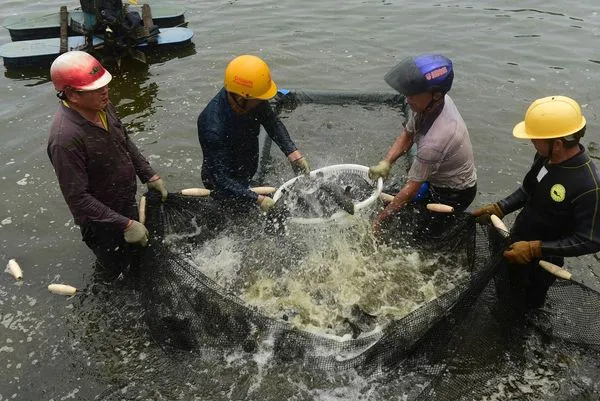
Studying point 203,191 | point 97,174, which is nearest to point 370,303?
point 203,191

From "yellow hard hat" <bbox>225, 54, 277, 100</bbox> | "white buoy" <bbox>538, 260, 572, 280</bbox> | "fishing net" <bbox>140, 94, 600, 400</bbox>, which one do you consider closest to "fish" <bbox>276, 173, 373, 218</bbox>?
"fishing net" <bbox>140, 94, 600, 400</bbox>

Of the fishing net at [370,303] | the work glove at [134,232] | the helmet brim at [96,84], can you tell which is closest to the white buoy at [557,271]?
the fishing net at [370,303]

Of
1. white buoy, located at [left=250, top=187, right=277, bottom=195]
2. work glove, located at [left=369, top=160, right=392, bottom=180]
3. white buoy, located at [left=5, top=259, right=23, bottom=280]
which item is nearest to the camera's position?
white buoy, located at [left=250, top=187, right=277, bottom=195]

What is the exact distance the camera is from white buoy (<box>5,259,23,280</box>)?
14.9ft

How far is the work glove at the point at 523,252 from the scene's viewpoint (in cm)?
321

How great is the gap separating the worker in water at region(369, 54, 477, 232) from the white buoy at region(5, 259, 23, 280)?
11.8ft

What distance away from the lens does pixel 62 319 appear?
426 centimetres

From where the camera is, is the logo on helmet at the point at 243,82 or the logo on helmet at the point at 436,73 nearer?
the logo on helmet at the point at 436,73

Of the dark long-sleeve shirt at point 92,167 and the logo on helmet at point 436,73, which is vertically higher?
the logo on helmet at point 436,73

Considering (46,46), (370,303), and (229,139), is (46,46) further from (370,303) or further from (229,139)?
(370,303)

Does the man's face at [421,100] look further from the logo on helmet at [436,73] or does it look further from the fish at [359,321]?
the fish at [359,321]

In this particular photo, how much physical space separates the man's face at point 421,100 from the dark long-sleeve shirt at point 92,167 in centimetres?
246

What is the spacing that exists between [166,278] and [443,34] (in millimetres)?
8508

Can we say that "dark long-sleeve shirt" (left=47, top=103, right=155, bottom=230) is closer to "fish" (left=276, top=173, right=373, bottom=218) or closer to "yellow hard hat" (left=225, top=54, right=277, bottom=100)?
"yellow hard hat" (left=225, top=54, right=277, bottom=100)
